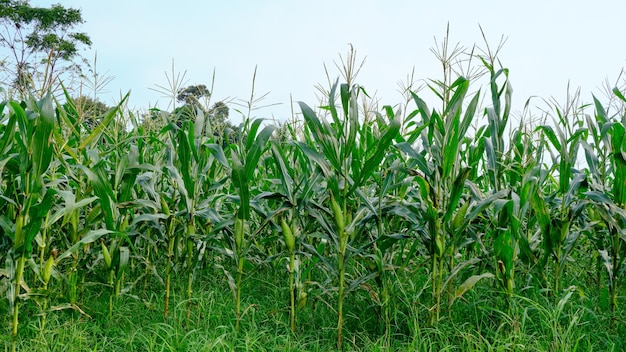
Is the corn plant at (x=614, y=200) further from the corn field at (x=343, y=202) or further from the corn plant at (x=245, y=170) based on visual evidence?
the corn plant at (x=245, y=170)

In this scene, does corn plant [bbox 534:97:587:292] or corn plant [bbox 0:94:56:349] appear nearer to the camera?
corn plant [bbox 0:94:56:349]

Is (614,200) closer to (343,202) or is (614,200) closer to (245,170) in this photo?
(343,202)

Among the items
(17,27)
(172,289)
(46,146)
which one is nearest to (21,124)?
(46,146)

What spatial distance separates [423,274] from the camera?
447cm

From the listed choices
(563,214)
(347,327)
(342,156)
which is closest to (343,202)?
(342,156)

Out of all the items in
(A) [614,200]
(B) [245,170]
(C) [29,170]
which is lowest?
(C) [29,170]

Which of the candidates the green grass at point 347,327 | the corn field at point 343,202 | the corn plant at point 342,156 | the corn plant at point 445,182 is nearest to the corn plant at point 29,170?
the corn field at point 343,202

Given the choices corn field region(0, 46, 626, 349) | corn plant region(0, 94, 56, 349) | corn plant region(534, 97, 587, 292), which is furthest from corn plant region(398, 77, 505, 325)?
corn plant region(0, 94, 56, 349)

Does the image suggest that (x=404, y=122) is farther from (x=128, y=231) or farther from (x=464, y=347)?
(x=128, y=231)

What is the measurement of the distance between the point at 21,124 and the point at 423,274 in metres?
3.11

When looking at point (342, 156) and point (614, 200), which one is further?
point (614, 200)

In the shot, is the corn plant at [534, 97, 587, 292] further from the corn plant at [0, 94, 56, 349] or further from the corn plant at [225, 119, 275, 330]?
the corn plant at [0, 94, 56, 349]

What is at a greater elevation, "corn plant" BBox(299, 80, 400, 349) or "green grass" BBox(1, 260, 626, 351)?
"corn plant" BBox(299, 80, 400, 349)

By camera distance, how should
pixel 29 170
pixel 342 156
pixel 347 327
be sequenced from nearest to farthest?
pixel 29 170 < pixel 342 156 < pixel 347 327
